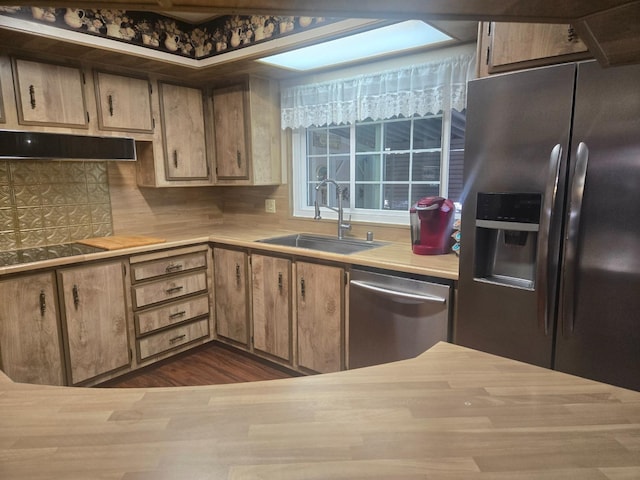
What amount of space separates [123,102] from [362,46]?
1.68m

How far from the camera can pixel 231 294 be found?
3.07m

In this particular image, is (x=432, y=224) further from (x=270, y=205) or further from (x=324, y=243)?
(x=270, y=205)

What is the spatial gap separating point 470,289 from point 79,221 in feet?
8.82

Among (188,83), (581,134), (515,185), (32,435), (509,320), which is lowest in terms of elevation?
(509,320)

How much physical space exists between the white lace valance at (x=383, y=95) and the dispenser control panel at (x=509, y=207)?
0.97 meters

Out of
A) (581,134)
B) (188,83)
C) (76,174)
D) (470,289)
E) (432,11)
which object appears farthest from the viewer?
(188,83)

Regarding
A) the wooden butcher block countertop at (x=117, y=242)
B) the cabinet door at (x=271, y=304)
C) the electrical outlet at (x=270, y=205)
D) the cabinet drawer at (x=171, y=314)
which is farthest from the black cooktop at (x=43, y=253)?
the electrical outlet at (x=270, y=205)

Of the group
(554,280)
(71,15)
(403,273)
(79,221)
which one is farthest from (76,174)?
(554,280)

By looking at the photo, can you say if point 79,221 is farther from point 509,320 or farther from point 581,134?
point 581,134

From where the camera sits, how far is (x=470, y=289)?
71.0 inches

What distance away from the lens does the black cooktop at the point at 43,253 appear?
2.32m

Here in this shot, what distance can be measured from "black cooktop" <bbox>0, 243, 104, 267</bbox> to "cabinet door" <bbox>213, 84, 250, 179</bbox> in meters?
1.17

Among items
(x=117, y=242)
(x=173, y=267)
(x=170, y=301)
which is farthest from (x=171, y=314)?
(x=117, y=242)

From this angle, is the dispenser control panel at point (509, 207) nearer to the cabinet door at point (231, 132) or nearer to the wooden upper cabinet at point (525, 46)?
the wooden upper cabinet at point (525, 46)
